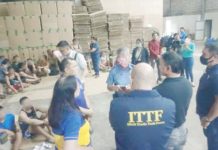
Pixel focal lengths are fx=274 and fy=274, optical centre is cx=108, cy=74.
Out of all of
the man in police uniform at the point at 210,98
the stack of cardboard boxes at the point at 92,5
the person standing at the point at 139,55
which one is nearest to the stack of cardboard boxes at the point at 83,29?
the stack of cardboard boxes at the point at 92,5

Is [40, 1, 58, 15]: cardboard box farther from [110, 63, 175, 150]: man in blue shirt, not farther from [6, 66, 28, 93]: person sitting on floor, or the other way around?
[110, 63, 175, 150]: man in blue shirt

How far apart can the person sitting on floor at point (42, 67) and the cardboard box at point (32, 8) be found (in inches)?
86.0

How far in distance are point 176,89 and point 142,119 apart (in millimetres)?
812

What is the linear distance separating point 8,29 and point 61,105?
34.0 feet

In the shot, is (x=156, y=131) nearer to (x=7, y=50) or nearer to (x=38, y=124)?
(x=38, y=124)

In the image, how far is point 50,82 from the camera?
10289 millimetres

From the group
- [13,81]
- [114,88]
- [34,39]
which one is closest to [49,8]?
[34,39]

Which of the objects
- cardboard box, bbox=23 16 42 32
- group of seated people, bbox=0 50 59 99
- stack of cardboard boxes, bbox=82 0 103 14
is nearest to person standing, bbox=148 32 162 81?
group of seated people, bbox=0 50 59 99

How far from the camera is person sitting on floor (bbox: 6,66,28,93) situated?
8836mm

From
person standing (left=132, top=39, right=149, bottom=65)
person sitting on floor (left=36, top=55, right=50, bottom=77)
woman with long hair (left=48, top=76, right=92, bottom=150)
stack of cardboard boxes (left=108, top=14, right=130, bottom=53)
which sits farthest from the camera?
stack of cardboard boxes (left=108, top=14, right=130, bottom=53)

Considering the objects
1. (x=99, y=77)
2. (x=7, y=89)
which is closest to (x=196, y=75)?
(x=99, y=77)

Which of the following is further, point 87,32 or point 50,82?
point 87,32

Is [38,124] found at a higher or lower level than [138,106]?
lower

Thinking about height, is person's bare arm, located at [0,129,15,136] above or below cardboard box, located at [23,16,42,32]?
below
